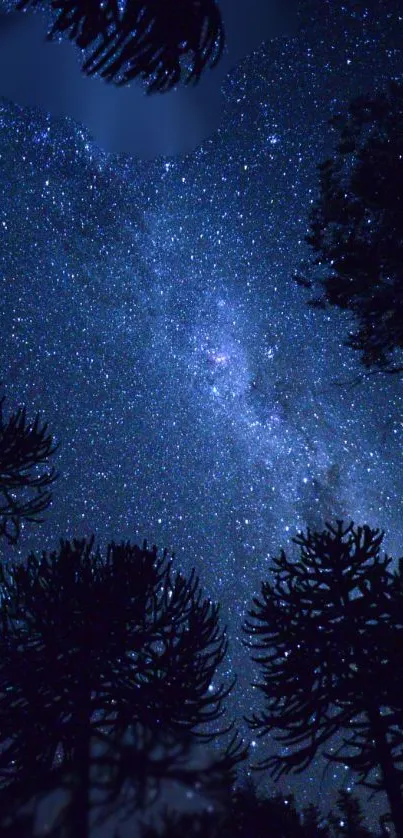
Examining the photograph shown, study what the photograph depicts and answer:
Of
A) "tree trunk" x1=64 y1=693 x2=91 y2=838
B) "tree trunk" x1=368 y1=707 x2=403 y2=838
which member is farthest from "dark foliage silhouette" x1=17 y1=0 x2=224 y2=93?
"tree trunk" x1=368 y1=707 x2=403 y2=838

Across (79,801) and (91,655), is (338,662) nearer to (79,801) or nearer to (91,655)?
(91,655)

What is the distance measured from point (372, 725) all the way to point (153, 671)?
2576mm

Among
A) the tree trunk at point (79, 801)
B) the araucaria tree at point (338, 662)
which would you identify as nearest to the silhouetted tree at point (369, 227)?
the araucaria tree at point (338, 662)

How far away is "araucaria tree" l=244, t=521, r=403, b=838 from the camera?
5742 mm

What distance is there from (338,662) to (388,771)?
3.74ft

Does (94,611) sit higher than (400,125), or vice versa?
(400,125)

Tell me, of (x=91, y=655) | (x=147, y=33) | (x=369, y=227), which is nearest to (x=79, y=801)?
(x=147, y=33)

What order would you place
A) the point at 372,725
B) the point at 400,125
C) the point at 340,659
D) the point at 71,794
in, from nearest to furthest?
1. the point at 71,794
2. the point at 372,725
3. the point at 340,659
4. the point at 400,125

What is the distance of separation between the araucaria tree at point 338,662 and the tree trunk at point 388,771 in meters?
0.01

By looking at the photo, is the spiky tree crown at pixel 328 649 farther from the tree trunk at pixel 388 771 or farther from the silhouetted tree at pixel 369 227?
the silhouetted tree at pixel 369 227

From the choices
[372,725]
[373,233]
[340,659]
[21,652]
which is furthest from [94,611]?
[373,233]

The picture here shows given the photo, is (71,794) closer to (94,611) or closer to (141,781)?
(141,781)

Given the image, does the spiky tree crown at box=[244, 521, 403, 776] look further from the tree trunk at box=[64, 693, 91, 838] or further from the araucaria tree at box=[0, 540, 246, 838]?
the tree trunk at box=[64, 693, 91, 838]

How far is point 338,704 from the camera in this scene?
19.7ft
